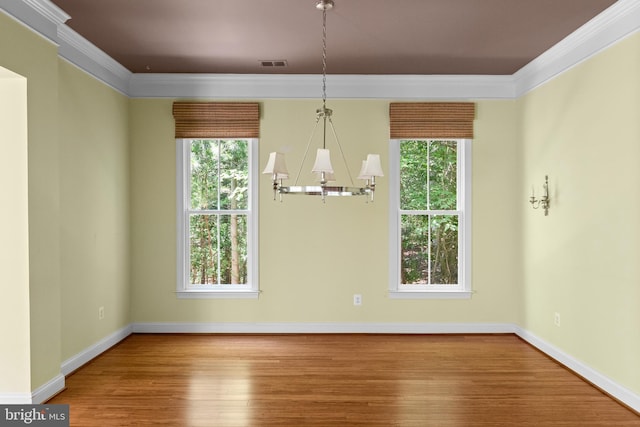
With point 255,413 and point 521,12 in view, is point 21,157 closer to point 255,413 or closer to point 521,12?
point 255,413

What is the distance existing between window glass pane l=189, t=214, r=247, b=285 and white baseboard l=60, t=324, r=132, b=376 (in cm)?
89

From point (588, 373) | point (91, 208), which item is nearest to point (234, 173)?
point (91, 208)

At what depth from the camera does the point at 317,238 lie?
5184 millimetres

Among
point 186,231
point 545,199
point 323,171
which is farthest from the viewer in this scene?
point 186,231

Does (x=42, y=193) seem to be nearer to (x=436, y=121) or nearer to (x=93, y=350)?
(x=93, y=350)

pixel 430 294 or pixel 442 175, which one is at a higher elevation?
pixel 442 175

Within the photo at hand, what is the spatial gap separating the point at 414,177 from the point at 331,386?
2620mm

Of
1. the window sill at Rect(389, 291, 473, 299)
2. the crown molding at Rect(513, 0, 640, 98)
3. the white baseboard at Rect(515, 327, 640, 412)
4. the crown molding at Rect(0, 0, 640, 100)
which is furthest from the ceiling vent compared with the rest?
the white baseboard at Rect(515, 327, 640, 412)

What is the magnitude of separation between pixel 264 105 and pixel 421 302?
9.25 ft

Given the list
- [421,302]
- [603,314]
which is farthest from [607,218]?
[421,302]

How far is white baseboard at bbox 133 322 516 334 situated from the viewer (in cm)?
517

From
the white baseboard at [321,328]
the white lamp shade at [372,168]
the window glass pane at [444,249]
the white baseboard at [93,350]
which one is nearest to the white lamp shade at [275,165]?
the white lamp shade at [372,168]

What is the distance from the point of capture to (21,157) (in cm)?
313

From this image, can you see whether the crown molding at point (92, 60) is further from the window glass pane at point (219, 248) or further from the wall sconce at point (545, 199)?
the wall sconce at point (545, 199)
